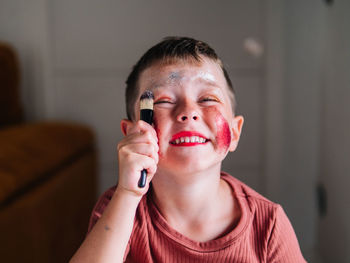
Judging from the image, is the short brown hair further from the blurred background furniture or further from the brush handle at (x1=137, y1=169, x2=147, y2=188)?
the blurred background furniture

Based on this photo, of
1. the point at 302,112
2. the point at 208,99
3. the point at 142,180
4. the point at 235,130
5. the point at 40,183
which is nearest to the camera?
the point at 142,180

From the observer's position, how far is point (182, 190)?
753 mm

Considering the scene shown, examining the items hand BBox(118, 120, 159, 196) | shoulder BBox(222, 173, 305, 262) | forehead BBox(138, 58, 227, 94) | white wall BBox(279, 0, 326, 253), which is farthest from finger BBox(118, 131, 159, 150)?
white wall BBox(279, 0, 326, 253)

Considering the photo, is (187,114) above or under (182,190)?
above

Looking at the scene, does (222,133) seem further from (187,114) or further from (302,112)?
(302,112)

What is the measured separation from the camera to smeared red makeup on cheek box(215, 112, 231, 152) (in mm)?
707

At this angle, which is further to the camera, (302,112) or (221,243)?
(302,112)

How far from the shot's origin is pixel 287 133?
5.40ft

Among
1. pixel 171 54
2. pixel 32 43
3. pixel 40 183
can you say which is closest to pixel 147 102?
pixel 171 54

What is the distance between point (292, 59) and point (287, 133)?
1.10 ft

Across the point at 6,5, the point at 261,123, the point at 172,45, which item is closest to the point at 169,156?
the point at 172,45

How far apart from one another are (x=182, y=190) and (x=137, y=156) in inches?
6.8

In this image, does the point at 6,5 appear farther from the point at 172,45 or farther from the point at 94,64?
the point at 172,45

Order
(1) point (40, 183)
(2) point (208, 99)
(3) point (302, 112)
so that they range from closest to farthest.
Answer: (2) point (208, 99)
(1) point (40, 183)
(3) point (302, 112)
